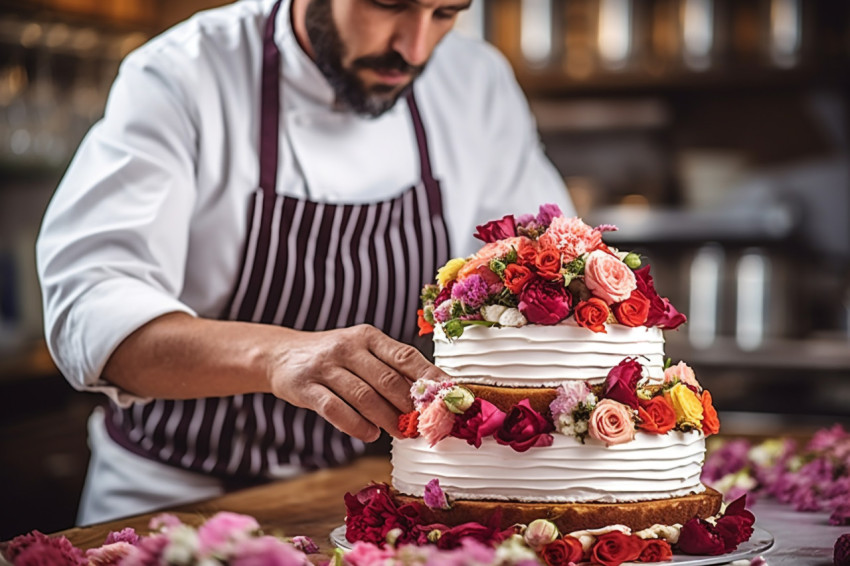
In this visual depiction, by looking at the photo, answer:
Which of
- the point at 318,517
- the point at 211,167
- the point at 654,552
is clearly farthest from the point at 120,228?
the point at 654,552

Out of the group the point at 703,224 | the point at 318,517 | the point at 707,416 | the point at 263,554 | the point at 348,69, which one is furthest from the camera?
the point at 703,224

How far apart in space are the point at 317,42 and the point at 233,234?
0.39 meters

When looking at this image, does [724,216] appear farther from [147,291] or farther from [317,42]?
[147,291]

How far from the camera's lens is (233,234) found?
211 centimetres

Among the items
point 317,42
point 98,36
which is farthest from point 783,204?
point 317,42

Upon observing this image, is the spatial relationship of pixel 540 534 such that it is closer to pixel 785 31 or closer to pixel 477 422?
pixel 477 422

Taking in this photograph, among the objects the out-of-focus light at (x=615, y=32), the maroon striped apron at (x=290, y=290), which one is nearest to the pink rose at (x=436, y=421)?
the maroon striped apron at (x=290, y=290)

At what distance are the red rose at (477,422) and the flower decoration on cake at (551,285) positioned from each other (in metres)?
0.11

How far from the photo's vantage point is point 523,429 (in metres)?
1.42

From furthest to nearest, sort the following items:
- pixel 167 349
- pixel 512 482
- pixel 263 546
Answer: pixel 167 349, pixel 512 482, pixel 263 546

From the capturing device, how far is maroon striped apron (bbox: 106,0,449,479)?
6.97 feet

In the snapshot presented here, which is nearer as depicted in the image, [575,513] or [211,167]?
[575,513]

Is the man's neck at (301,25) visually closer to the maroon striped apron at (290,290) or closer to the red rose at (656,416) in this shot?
the maroon striped apron at (290,290)

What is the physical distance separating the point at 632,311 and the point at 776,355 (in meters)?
3.11
